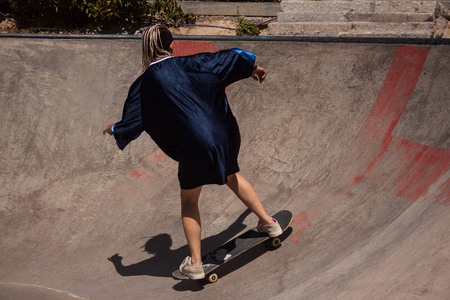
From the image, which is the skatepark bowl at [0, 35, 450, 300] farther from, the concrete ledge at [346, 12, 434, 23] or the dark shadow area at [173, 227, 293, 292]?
the concrete ledge at [346, 12, 434, 23]

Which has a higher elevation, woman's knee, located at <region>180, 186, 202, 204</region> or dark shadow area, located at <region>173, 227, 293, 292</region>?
woman's knee, located at <region>180, 186, 202, 204</region>

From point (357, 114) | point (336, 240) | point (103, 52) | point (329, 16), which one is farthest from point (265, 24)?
point (336, 240)

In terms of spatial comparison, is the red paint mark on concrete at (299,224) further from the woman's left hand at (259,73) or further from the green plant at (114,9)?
the green plant at (114,9)

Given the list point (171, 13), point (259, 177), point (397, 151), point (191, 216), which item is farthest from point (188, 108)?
point (171, 13)

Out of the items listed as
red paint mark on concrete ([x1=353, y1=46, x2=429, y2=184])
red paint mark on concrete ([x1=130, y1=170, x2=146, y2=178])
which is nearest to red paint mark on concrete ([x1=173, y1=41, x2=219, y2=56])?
red paint mark on concrete ([x1=130, y1=170, x2=146, y2=178])

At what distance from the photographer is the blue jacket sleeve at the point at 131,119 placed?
296 cm

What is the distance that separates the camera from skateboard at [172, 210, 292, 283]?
3259mm

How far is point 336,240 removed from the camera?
10.9 feet

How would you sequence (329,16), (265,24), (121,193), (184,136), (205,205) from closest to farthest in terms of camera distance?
(184,136) < (205,205) < (121,193) < (329,16) < (265,24)

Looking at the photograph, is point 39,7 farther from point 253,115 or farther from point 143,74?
point 143,74

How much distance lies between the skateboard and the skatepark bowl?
0.35 feet

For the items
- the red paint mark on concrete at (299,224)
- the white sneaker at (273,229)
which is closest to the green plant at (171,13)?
the red paint mark on concrete at (299,224)

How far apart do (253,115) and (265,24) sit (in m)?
3.51

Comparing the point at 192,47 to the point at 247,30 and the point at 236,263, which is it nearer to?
the point at 247,30
